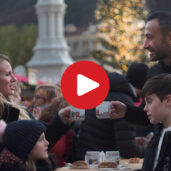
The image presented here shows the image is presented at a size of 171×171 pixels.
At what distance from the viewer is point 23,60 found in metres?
63.4

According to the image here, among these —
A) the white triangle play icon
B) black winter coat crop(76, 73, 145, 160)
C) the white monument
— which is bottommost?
the white monument

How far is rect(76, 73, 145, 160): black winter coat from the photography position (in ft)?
18.1

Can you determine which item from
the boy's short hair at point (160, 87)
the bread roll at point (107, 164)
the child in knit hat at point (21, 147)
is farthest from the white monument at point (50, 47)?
the child in knit hat at point (21, 147)

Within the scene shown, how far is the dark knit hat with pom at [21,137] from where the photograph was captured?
149 inches

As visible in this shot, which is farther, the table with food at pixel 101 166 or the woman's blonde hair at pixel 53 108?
the woman's blonde hair at pixel 53 108

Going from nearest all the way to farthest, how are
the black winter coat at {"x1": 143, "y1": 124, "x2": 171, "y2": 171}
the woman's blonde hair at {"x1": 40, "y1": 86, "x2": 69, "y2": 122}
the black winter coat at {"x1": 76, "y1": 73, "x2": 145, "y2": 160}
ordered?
the black winter coat at {"x1": 143, "y1": 124, "x2": 171, "y2": 171}
the black winter coat at {"x1": 76, "y1": 73, "x2": 145, "y2": 160}
the woman's blonde hair at {"x1": 40, "y1": 86, "x2": 69, "y2": 122}

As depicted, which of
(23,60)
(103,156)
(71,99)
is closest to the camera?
(71,99)

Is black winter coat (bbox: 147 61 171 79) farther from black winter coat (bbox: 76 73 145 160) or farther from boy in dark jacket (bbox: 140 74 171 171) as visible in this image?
boy in dark jacket (bbox: 140 74 171 171)

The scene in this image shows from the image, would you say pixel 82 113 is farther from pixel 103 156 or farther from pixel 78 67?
pixel 103 156

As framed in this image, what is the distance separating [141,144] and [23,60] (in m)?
58.0

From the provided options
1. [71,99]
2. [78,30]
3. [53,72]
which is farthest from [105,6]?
[78,30]
